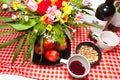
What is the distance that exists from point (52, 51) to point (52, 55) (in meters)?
0.02

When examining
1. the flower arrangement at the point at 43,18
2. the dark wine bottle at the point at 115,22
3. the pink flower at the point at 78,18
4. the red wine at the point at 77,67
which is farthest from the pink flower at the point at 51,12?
the dark wine bottle at the point at 115,22

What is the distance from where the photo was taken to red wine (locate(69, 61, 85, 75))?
75 centimetres

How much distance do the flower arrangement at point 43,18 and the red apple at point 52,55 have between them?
0.05 metres

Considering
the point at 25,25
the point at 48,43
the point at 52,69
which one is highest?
the point at 25,25

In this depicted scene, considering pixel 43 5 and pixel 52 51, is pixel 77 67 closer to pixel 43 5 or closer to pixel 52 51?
pixel 52 51

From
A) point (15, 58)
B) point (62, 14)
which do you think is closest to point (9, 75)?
point (15, 58)

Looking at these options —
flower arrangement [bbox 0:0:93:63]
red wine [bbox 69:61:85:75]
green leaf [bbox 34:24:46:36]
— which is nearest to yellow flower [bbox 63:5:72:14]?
flower arrangement [bbox 0:0:93:63]

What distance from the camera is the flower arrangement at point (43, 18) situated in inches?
27.8

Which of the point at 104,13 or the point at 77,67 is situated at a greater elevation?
the point at 104,13

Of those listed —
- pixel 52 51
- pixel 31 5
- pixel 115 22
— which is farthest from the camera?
pixel 115 22

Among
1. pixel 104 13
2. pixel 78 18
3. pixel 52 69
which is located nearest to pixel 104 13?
pixel 104 13

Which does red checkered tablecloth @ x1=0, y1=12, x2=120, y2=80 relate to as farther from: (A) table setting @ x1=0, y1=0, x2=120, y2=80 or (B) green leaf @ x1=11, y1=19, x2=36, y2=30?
(B) green leaf @ x1=11, y1=19, x2=36, y2=30

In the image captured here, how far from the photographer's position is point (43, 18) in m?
0.71

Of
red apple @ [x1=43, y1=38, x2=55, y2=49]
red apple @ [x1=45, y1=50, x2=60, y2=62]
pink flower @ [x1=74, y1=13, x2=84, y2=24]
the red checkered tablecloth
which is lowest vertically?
the red checkered tablecloth
